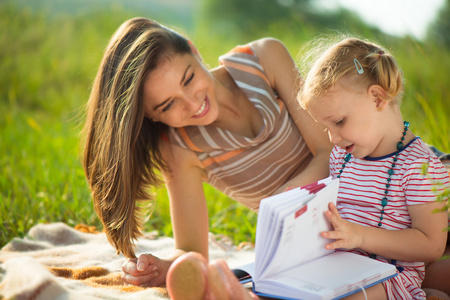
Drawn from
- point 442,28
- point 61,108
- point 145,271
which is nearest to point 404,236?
point 145,271

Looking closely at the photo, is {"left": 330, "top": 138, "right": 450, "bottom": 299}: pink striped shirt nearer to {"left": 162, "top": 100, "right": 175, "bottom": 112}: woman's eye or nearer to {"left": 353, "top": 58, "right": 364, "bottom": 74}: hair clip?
{"left": 353, "top": 58, "right": 364, "bottom": 74}: hair clip

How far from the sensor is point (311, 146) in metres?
2.48

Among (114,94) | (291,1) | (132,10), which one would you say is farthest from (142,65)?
(291,1)

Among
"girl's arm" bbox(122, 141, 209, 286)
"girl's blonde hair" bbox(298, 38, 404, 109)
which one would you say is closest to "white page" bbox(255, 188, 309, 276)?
"girl's blonde hair" bbox(298, 38, 404, 109)

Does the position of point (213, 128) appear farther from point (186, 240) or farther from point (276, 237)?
point (276, 237)

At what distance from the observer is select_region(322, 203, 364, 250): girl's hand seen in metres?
1.74

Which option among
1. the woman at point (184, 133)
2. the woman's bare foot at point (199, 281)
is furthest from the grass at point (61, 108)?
the woman's bare foot at point (199, 281)

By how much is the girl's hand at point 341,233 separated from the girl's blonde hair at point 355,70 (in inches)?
Answer: 17.5

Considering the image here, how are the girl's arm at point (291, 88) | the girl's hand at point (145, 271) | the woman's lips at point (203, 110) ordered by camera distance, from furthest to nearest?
the girl's arm at point (291, 88), the woman's lips at point (203, 110), the girl's hand at point (145, 271)

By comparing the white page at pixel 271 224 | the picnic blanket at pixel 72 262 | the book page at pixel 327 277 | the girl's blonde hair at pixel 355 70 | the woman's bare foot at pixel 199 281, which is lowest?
the picnic blanket at pixel 72 262

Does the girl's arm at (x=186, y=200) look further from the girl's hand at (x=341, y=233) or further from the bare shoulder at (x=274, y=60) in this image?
the girl's hand at (x=341, y=233)

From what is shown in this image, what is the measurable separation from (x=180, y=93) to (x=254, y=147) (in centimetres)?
52

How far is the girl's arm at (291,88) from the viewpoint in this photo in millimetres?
2400

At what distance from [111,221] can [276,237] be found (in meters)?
1.03
